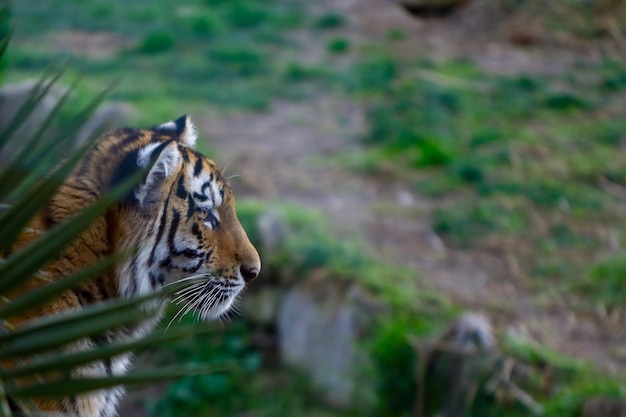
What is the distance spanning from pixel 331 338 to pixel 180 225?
2.33 meters

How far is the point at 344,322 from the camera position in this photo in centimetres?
489

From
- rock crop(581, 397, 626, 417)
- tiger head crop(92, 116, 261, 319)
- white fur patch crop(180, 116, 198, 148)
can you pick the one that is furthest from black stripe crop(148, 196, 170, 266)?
rock crop(581, 397, 626, 417)

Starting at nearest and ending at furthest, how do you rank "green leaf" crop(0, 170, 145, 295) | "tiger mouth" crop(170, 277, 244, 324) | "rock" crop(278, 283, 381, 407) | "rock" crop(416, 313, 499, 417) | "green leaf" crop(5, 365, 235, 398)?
"green leaf" crop(5, 365, 235, 398) < "green leaf" crop(0, 170, 145, 295) < "tiger mouth" crop(170, 277, 244, 324) < "rock" crop(416, 313, 499, 417) < "rock" crop(278, 283, 381, 407)

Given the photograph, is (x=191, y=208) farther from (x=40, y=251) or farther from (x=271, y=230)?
(x=271, y=230)

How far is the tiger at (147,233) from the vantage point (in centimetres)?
254

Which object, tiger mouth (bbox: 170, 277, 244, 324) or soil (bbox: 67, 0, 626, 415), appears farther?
soil (bbox: 67, 0, 626, 415)

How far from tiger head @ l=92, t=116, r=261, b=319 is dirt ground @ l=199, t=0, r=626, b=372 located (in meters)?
2.38

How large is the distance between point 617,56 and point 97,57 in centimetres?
482

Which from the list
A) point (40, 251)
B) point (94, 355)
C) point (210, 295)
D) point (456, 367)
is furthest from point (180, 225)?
point (456, 367)

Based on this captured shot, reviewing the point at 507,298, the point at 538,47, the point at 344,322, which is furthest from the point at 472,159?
the point at 538,47

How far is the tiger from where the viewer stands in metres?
2.54

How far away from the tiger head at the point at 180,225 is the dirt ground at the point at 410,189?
238 centimetres

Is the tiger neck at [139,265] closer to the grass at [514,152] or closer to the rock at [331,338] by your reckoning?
the rock at [331,338]

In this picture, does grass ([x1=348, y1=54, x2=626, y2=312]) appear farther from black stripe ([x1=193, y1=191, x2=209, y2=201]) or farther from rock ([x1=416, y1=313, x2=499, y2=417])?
black stripe ([x1=193, y1=191, x2=209, y2=201])
